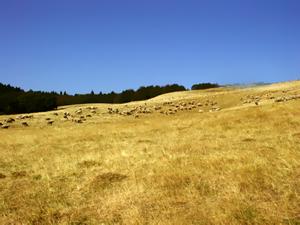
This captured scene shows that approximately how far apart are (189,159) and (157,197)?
144 inches

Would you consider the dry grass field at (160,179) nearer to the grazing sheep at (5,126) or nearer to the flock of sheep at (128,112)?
the grazing sheep at (5,126)

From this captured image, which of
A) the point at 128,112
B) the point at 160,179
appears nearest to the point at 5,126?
the point at 128,112

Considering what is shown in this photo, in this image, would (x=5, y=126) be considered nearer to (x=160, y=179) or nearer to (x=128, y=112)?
(x=128, y=112)

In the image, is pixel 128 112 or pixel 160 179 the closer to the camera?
pixel 160 179

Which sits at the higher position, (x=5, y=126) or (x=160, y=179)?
(x=5, y=126)

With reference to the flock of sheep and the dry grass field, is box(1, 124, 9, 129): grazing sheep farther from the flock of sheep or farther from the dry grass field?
the dry grass field

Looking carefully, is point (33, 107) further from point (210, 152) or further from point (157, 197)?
point (157, 197)

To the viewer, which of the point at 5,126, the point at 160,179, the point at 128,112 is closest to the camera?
the point at 160,179

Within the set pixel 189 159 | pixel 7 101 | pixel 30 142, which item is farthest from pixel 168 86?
pixel 189 159

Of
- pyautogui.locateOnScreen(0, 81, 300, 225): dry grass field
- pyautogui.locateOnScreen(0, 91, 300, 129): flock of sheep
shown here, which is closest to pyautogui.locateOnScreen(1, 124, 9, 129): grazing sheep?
pyautogui.locateOnScreen(0, 91, 300, 129): flock of sheep

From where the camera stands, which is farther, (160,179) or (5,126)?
(5,126)

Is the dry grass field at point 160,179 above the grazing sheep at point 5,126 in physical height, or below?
below

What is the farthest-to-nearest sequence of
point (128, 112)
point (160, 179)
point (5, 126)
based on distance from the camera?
point (128, 112) → point (5, 126) → point (160, 179)

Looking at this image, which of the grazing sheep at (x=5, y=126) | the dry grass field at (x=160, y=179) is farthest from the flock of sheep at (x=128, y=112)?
the dry grass field at (x=160, y=179)
